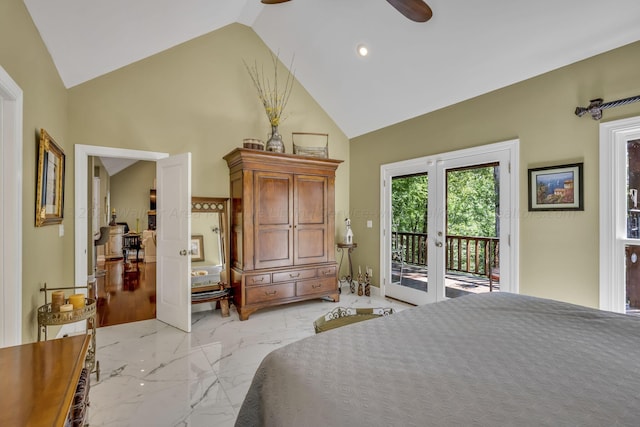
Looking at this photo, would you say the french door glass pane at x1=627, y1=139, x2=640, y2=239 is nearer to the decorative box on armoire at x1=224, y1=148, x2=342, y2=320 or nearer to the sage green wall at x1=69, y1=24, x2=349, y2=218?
the decorative box on armoire at x1=224, y1=148, x2=342, y2=320

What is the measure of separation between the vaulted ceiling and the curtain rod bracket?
1.37 ft

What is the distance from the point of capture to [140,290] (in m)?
4.97

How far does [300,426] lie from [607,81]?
3.27m

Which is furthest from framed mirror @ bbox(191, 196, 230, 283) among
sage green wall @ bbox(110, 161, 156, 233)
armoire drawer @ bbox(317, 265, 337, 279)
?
sage green wall @ bbox(110, 161, 156, 233)

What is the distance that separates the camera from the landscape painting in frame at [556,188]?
2645 mm

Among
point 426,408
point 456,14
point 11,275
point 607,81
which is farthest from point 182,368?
point 607,81

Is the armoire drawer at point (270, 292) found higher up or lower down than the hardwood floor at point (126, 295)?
higher up

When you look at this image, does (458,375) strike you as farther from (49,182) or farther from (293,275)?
(293,275)

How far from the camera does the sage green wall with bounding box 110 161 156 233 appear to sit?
8.60 m

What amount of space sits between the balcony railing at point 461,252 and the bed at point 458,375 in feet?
6.50

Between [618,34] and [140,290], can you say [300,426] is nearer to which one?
[618,34]

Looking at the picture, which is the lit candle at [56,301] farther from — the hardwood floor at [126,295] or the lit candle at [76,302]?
the hardwood floor at [126,295]

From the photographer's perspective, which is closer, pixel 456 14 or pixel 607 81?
pixel 607 81

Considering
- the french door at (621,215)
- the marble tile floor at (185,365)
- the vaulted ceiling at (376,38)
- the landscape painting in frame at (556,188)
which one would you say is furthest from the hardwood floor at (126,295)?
the french door at (621,215)
